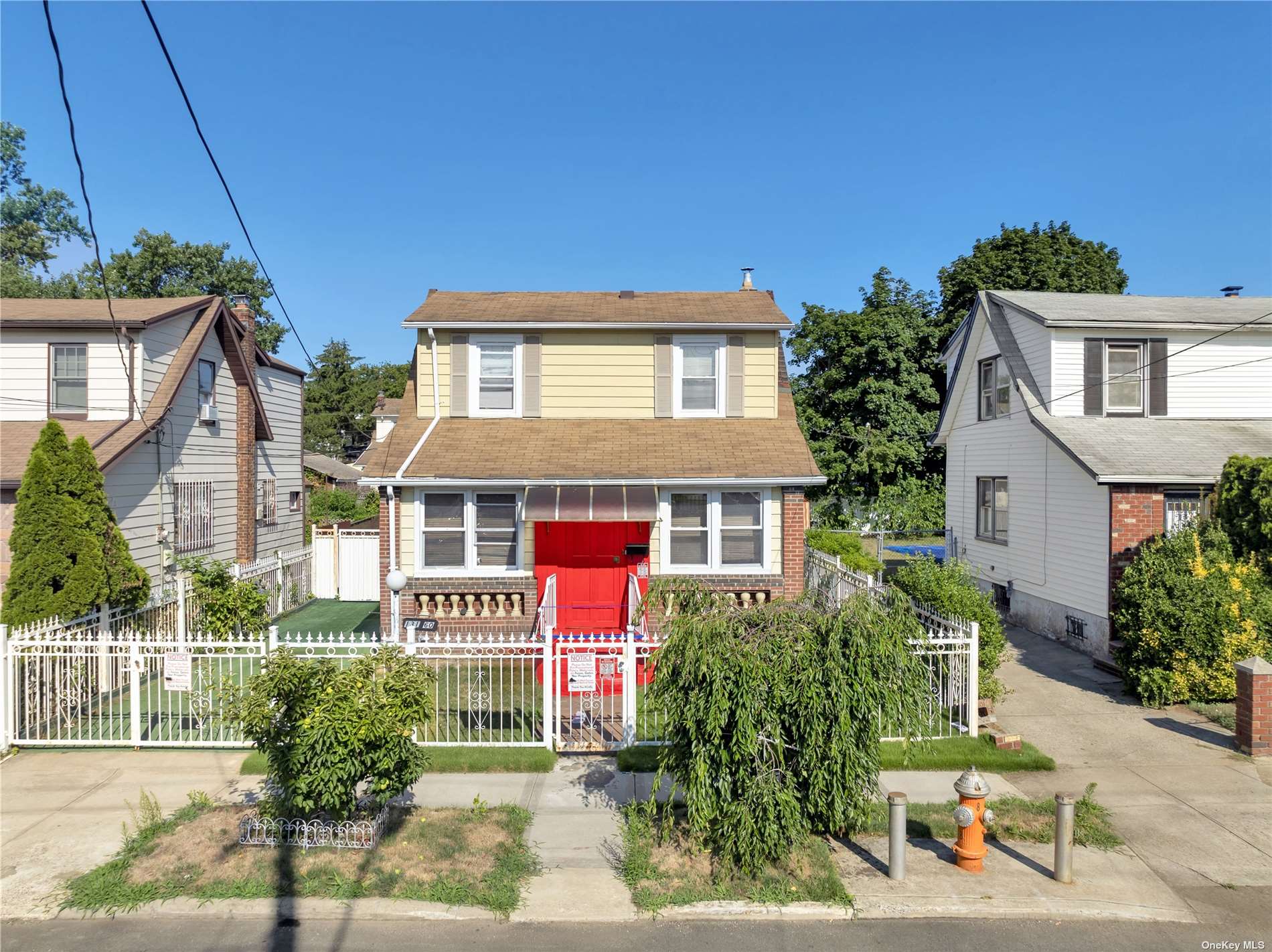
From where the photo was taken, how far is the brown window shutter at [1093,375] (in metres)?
15.0

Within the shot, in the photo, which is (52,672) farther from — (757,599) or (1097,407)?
(1097,407)

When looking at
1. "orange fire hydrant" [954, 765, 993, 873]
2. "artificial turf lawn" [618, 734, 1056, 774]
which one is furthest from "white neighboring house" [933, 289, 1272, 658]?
"orange fire hydrant" [954, 765, 993, 873]

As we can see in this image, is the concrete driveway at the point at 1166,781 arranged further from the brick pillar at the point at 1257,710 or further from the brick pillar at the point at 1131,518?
the brick pillar at the point at 1131,518

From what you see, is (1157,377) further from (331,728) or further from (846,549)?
(331,728)

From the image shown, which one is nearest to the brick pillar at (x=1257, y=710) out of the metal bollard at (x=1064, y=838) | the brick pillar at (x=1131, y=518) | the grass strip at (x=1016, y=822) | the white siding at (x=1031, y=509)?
the grass strip at (x=1016, y=822)

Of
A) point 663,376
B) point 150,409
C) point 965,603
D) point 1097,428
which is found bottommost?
point 965,603

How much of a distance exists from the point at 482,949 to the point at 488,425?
9.86 m

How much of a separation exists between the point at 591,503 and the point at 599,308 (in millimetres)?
4663

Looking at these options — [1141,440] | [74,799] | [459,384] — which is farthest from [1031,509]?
[74,799]

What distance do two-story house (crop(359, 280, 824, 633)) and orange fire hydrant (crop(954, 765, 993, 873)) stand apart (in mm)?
6565

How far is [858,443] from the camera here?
33375mm

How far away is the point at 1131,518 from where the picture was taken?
12.6 meters

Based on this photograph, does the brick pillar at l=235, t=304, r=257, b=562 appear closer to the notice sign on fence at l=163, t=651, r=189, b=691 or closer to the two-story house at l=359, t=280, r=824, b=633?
the two-story house at l=359, t=280, r=824, b=633

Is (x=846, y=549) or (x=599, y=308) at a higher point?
(x=599, y=308)
